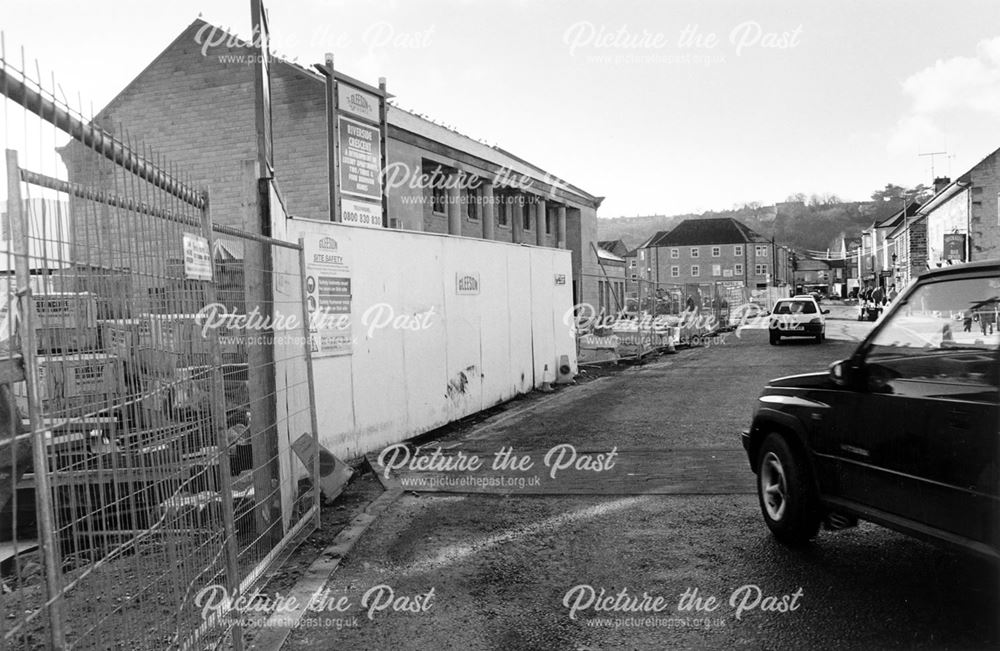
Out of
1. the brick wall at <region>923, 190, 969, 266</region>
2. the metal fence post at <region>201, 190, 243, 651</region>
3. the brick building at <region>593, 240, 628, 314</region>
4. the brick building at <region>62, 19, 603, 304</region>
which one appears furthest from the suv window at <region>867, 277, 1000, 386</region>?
the brick wall at <region>923, 190, 969, 266</region>

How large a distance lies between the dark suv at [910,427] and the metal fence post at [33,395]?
3688 millimetres

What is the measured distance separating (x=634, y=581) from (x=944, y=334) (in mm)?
2266

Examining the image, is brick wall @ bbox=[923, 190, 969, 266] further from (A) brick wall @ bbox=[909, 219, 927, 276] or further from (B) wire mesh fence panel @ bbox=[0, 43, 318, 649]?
(B) wire mesh fence panel @ bbox=[0, 43, 318, 649]

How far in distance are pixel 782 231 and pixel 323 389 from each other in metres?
144

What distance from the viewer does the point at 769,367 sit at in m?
18.3

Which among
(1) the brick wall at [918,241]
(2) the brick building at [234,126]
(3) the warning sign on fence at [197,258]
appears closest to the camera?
(3) the warning sign on fence at [197,258]

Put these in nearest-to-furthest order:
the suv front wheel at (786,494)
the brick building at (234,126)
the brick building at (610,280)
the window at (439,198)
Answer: the suv front wheel at (786,494), the brick building at (234,126), the window at (439,198), the brick building at (610,280)

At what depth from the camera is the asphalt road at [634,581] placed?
4086 millimetres

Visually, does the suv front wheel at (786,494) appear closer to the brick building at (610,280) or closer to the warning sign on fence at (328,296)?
the warning sign on fence at (328,296)

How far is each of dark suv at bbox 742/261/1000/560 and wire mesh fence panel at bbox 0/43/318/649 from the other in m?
3.48

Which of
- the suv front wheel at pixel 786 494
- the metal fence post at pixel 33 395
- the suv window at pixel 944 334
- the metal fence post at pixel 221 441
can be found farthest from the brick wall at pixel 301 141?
the metal fence post at pixel 33 395

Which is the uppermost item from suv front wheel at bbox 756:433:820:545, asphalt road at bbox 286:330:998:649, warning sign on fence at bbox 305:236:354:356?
warning sign on fence at bbox 305:236:354:356

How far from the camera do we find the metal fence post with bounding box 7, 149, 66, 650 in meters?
2.17

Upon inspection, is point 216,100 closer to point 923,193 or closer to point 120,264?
point 120,264
